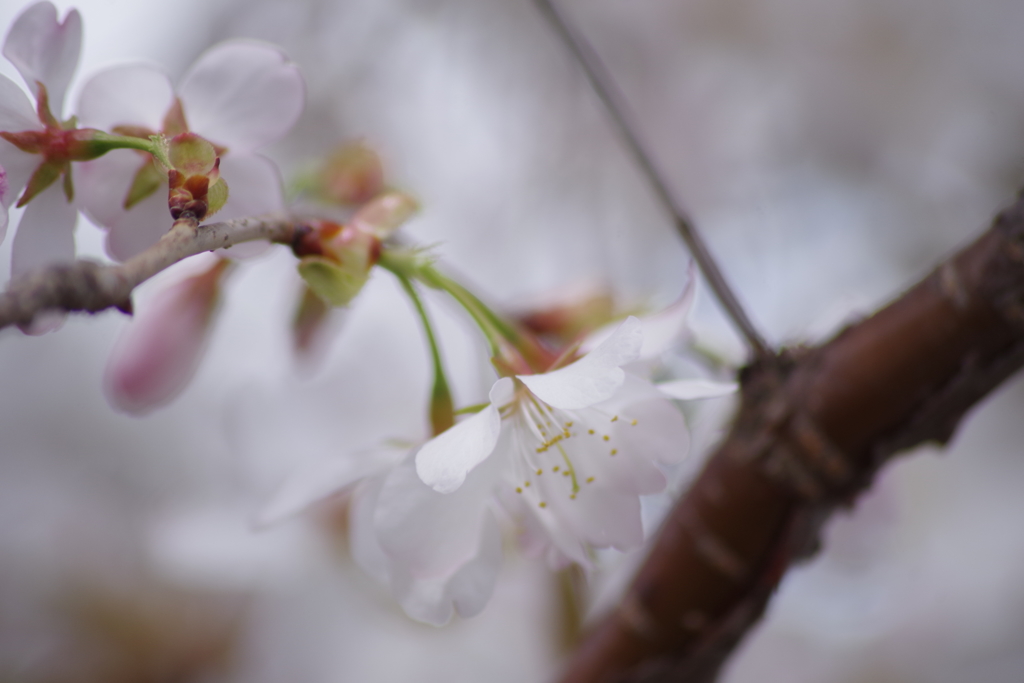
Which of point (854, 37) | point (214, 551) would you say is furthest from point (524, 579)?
point (854, 37)

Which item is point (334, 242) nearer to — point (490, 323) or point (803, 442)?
point (490, 323)

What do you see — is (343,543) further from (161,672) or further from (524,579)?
(161,672)

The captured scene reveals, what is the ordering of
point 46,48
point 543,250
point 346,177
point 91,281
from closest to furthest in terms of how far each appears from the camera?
point 91,281, point 46,48, point 346,177, point 543,250

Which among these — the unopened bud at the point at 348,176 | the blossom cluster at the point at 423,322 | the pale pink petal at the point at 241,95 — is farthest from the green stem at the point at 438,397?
the unopened bud at the point at 348,176

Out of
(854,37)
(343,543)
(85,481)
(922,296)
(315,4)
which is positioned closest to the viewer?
(922,296)

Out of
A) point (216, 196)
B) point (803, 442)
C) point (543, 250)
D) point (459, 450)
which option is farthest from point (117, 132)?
point (543, 250)

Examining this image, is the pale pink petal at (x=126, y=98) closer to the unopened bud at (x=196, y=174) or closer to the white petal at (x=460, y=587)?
the unopened bud at (x=196, y=174)
